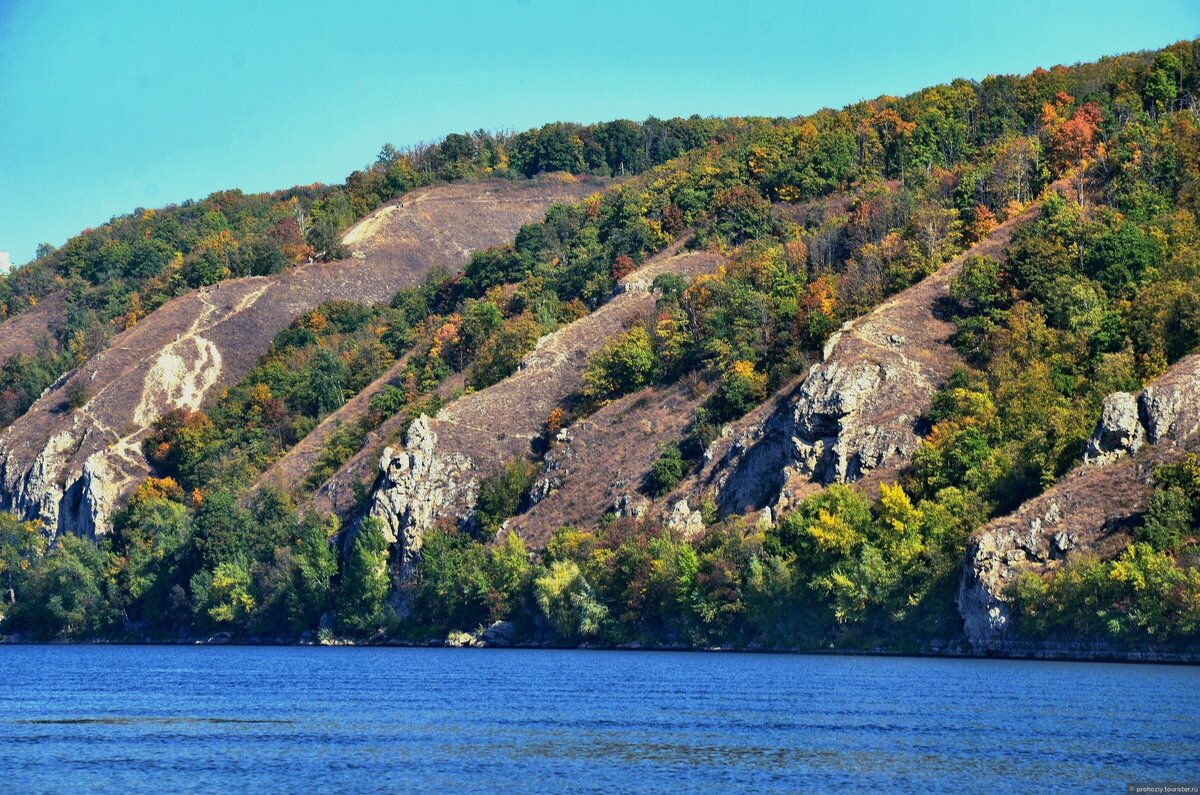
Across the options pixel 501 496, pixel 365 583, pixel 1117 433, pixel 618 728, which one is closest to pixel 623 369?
pixel 501 496

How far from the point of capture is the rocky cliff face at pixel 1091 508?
8556 cm

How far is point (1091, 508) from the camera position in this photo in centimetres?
8719

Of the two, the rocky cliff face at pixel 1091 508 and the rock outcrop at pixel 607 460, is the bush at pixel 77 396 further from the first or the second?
the rocky cliff face at pixel 1091 508

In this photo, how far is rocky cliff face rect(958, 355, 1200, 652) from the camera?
8556 cm

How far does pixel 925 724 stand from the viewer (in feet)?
180

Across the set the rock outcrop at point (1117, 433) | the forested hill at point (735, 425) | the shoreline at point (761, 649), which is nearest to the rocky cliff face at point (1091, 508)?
the rock outcrop at point (1117, 433)

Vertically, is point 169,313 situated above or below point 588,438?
above

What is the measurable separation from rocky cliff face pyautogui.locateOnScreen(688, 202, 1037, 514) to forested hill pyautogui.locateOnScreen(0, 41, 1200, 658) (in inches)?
12.7

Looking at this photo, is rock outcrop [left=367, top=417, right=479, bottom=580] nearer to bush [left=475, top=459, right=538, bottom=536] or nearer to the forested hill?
the forested hill

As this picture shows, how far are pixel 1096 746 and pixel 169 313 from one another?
6666 inches

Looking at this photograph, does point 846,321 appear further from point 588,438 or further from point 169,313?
point 169,313

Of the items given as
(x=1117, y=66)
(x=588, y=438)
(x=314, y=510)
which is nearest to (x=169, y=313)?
(x=314, y=510)

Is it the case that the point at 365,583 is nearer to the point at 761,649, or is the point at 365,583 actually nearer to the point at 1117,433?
the point at 761,649

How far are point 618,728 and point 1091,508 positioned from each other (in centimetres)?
4213
